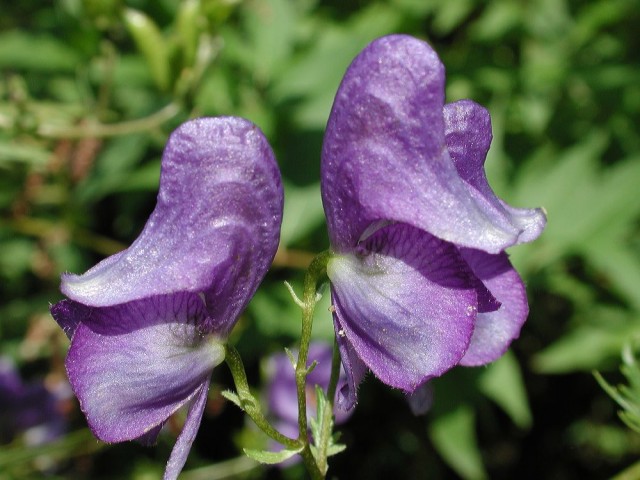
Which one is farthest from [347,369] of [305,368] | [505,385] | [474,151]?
[505,385]

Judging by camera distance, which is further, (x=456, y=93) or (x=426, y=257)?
(x=456, y=93)

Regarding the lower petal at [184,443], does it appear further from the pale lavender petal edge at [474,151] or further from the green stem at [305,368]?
the pale lavender petal edge at [474,151]

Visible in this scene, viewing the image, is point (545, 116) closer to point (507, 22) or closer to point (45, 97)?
point (507, 22)

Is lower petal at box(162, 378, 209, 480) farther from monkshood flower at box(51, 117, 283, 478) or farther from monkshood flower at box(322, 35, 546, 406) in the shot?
monkshood flower at box(322, 35, 546, 406)

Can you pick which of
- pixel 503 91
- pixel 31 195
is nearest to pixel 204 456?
pixel 31 195

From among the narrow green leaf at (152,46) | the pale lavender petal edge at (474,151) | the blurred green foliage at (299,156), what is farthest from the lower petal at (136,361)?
the narrow green leaf at (152,46)

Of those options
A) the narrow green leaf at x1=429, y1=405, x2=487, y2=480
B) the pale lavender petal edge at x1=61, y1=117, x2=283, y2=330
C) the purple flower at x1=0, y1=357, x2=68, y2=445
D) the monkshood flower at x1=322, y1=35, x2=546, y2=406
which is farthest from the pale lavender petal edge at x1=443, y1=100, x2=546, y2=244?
the purple flower at x1=0, y1=357, x2=68, y2=445
